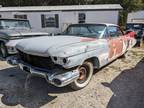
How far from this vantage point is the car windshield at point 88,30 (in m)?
5.16

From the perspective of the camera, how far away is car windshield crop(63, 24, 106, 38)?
516 centimetres

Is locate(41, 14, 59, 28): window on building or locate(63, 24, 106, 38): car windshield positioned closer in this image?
locate(63, 24, 106, 38): car windshield

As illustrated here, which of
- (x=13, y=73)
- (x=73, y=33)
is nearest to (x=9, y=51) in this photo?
(x=13, y=73)

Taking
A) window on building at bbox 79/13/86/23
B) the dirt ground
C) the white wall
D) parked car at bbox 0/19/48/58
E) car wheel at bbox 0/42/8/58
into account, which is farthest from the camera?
window on building at bbox 79/13/86/23

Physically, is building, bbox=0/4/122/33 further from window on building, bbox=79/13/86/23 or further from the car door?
the car door

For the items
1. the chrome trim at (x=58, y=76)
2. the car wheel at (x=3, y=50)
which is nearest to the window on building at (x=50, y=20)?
the car wheel at (x=3, y=50)

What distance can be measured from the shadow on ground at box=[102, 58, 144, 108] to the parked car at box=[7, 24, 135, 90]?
69cm

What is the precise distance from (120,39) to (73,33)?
5.54 ft

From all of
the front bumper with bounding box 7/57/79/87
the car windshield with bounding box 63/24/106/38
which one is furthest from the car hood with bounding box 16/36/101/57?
the car windshield with bounding box 63/24/106/38

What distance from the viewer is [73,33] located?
220 inches

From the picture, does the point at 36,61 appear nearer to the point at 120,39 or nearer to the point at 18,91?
the point at 18,91

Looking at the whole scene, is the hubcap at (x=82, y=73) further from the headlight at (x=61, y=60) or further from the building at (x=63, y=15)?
the building at (x=63, y=15)

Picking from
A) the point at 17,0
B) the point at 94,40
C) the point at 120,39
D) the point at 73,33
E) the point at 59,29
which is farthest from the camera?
the point at 17,0

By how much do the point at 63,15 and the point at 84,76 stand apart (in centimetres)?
1385
